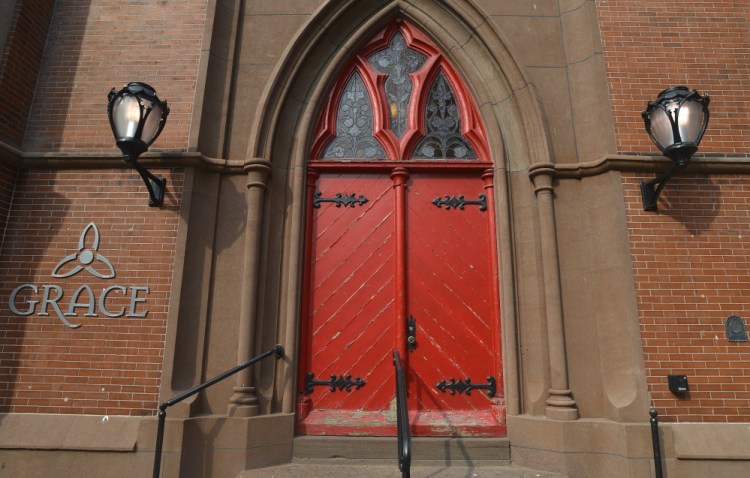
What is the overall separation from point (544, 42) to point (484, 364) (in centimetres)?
360

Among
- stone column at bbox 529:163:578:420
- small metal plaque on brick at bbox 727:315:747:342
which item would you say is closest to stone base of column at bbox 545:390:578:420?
stone column at bbox 529:163:578:420

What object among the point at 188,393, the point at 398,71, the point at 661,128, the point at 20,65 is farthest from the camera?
the point at 398,71

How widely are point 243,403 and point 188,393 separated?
0.60 metres

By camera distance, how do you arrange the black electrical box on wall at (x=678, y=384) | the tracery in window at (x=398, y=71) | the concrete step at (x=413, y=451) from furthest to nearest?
the tracery in window at (x=398, y=71)
the concrete step at (x=413, y=451)
the black electrical box on wall at (x=678, y=384)

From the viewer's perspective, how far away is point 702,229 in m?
4.51

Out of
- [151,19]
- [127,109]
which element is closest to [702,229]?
[127,109]

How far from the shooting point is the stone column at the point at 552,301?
4281 millimetres

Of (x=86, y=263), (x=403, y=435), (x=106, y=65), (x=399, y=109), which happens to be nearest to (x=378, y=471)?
(x=403, y=435)

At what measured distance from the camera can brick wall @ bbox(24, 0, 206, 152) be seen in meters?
4.82

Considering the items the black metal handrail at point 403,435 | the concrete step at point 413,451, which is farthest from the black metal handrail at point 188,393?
the black metal handrail at point 403,435

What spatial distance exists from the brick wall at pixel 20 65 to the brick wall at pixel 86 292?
495 millimetres

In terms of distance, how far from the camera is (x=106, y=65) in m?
5.05

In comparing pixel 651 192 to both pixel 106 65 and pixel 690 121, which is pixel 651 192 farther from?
pixel 106 65

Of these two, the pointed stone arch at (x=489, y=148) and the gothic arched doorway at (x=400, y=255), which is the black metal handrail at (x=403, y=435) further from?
the pointed stone arch at (x=489, y=148)
